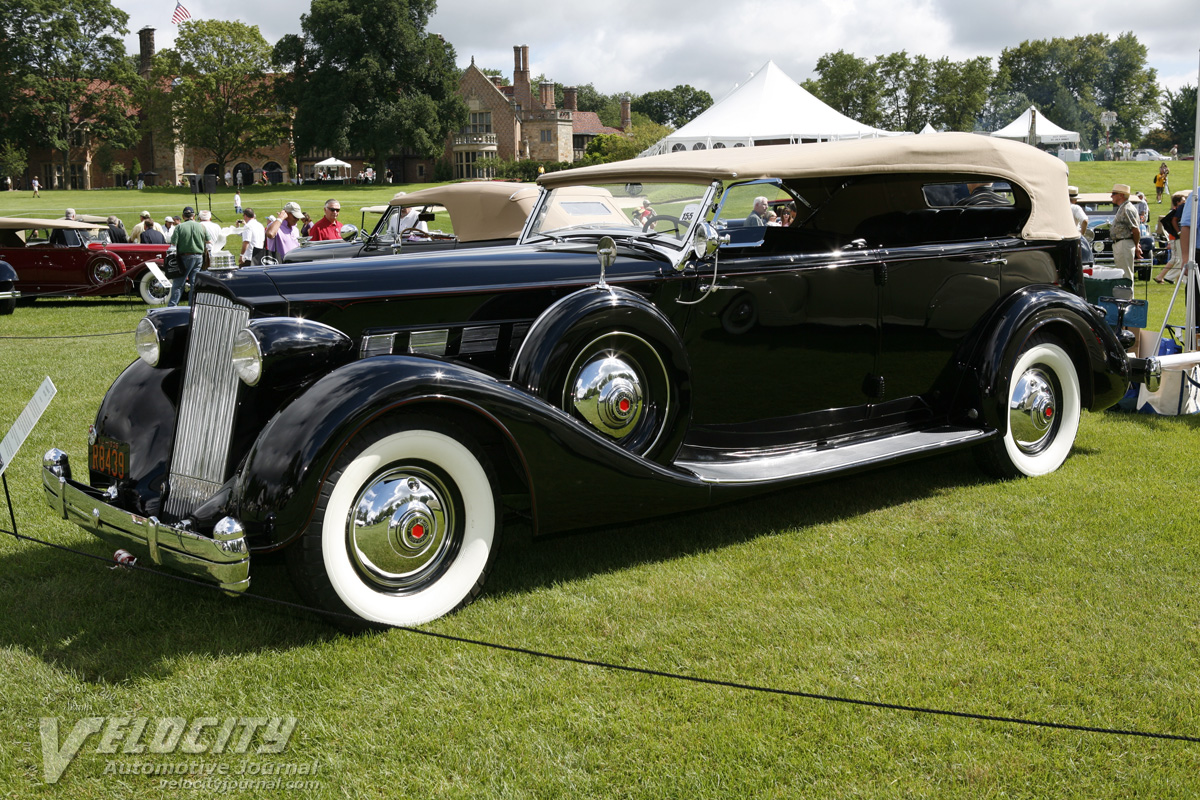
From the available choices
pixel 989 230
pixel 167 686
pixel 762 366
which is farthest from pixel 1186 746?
pixel 989 230

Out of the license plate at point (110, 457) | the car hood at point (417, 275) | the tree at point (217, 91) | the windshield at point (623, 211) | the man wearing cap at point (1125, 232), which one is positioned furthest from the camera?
the tree at point (217, 91)

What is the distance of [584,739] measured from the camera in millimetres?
2938

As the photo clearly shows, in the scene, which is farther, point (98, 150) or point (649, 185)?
point (98, 150)

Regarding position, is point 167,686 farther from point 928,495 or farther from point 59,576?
point 928,495

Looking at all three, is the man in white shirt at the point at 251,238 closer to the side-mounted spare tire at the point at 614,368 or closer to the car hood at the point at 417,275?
the car hood at the point at 417,275

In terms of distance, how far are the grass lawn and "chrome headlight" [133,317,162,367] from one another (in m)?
1.00

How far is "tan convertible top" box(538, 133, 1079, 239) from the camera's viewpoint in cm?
470

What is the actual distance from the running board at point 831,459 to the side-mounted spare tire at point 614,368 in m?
0.25

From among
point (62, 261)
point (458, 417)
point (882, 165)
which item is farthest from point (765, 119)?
point (458, 417)

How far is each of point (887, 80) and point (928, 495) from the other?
82767 millimetres

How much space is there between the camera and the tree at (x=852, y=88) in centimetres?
7775

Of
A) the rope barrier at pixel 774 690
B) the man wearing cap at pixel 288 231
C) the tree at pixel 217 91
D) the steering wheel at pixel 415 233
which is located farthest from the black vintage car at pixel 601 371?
the tree at pixel 217 91

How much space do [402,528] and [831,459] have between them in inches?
88.9

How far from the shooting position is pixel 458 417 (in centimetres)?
373
